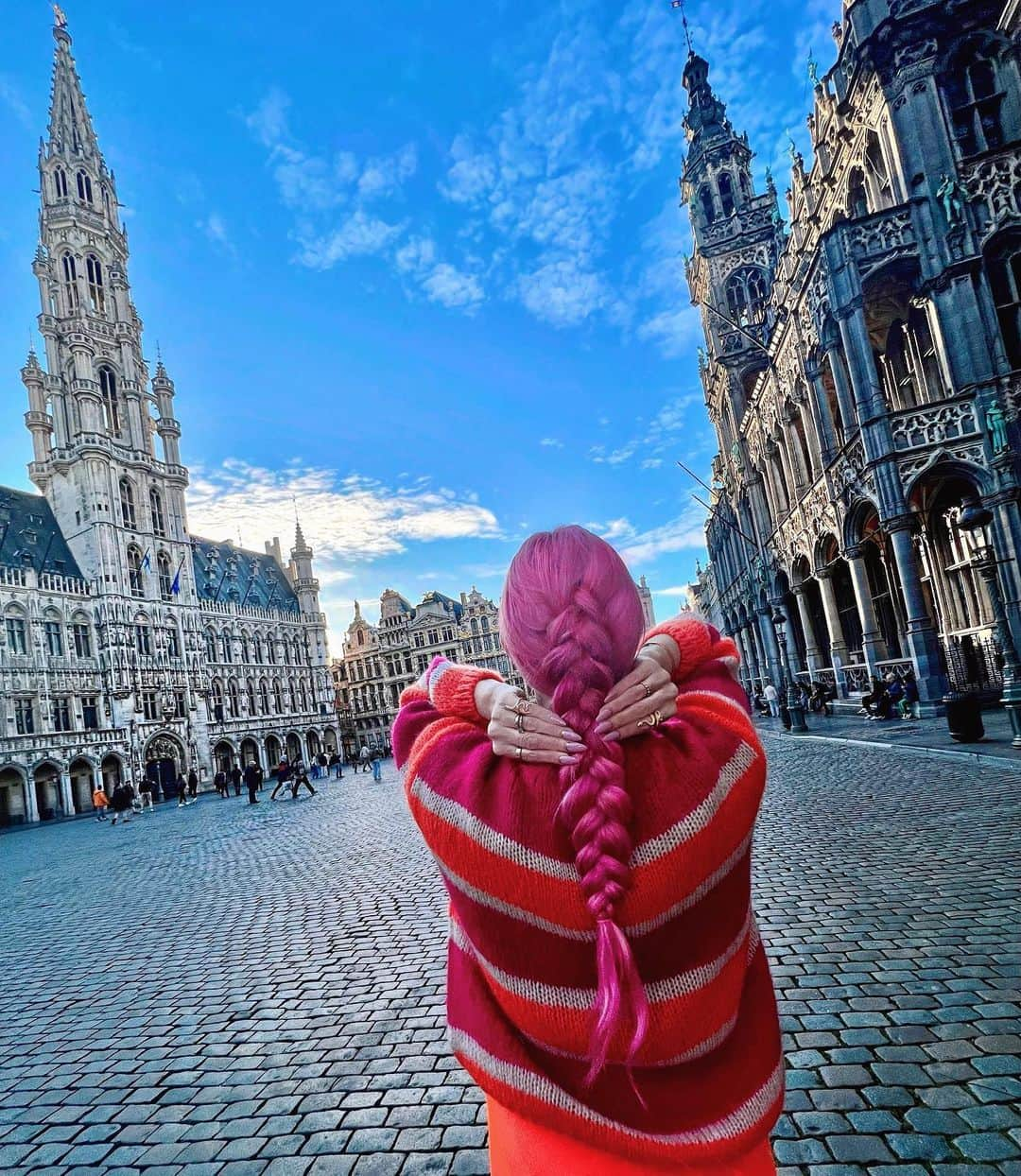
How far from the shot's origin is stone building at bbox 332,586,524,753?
254 feet

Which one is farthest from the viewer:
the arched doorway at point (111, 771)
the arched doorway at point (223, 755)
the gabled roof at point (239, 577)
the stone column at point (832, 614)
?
the gabled roof at point (239, 577)

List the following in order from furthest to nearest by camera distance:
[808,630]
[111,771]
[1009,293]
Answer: [111,771], [808,630], [1009,293]

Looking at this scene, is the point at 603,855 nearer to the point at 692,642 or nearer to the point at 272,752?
the point at 692,642

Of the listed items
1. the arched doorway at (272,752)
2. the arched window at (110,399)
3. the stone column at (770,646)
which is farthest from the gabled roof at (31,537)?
the stone column at (770,646)

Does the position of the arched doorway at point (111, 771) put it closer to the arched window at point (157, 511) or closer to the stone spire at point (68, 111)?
the arched window at point (157, 511)

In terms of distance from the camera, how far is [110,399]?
2077 inches

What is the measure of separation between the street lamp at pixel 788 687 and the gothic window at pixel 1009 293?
10.4 metres

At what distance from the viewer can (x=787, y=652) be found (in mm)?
28828

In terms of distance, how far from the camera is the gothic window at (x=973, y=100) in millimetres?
15469

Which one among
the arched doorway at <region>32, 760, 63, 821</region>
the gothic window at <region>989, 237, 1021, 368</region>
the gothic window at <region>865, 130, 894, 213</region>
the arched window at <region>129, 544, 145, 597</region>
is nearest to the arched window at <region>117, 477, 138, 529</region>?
the arched window at <region>129, 544, 145, 597</region>

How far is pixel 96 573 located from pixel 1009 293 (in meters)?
52.5

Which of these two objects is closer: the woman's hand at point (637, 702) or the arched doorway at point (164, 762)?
the woman's hand at point (637, 702)

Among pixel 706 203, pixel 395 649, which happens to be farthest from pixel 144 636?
pixel 706 203

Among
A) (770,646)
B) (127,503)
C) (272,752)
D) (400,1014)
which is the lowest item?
(272,752)
